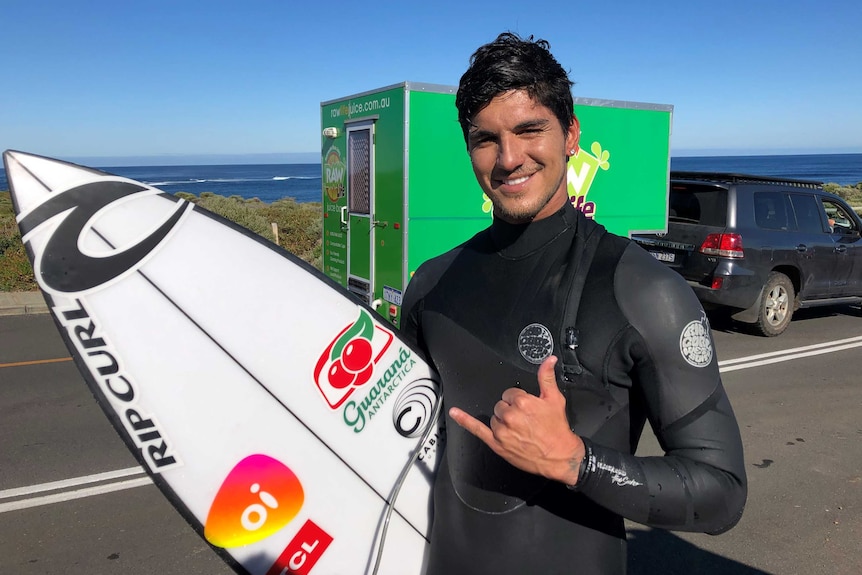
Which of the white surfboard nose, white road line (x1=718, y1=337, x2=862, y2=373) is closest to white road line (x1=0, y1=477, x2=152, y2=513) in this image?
the white surfboard nose

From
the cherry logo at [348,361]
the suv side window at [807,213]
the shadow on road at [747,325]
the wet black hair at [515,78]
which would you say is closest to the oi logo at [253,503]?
the cherry logo at [348,361]

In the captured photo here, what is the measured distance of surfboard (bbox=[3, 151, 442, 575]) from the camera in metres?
1.58

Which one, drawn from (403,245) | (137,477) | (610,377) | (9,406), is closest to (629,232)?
(403,245)

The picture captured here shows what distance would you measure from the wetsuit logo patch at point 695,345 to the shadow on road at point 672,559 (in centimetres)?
228

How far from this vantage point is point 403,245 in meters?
6.43

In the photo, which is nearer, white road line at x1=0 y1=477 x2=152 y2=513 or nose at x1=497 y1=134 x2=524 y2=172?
nose at x1=497 y1=134 x2=524 y2=172

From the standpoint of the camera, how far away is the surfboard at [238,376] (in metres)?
1.58

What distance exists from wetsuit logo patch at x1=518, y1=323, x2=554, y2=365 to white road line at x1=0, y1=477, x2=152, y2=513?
Answer: 136 inches

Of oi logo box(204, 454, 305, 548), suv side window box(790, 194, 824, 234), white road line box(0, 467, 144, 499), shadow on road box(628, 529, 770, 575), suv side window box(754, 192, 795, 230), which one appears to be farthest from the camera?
suv side window box(790, 194, 824, 234)

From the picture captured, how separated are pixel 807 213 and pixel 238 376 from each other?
8.96m

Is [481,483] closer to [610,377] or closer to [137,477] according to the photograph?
[610,377]

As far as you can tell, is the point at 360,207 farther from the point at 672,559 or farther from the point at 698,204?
the point at 672,559

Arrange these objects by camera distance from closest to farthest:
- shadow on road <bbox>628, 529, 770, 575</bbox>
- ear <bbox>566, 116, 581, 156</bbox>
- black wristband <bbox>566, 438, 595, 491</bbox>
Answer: black wristband <bbox>566, 438, 595, 491</bbox>, ear <bbox>566, 116, 581, 156</bbox>, shadow on road <bbox>628, 529, 770, 575</bbox>

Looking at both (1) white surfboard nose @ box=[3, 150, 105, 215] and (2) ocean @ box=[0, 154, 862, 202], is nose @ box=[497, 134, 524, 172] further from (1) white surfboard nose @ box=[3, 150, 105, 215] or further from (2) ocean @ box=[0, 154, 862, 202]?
(2) ocean @ box=[0, 154, 862, 202]
